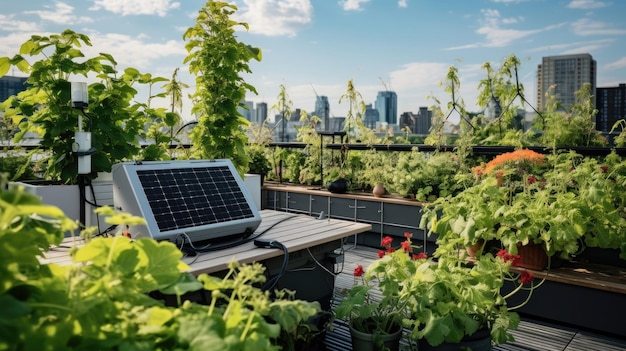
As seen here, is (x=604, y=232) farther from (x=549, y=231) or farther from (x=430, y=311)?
(x=430, y=311)

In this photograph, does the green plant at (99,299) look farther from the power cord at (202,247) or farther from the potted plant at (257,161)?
the potted plant at (257,161)

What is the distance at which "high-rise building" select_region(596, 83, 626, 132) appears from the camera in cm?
591

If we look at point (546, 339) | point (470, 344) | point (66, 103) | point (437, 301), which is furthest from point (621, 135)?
point (66, 103)

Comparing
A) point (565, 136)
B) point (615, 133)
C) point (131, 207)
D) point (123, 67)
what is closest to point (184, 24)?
point (123, 67)

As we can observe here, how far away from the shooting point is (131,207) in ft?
6.59

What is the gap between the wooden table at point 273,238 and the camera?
189 centimetres

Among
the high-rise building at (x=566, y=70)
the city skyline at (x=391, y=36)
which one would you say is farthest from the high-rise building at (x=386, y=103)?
the high-rise building at (x=566, y=70)

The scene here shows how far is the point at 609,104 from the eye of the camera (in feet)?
24.2

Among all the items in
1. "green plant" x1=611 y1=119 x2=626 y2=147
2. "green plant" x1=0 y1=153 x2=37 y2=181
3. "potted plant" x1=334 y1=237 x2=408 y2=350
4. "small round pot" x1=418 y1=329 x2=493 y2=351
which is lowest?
"small round pot" x1=418 y1=329 x2=493 y2=351

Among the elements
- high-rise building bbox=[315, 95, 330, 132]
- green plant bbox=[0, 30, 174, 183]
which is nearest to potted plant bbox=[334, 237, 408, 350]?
green plant bbox=[0, 30, 174, 183]

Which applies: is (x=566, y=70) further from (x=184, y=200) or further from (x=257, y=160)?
(x=184, y=200)

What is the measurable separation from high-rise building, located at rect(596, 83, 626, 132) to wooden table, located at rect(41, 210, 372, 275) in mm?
4227

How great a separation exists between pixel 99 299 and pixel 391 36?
14.0m

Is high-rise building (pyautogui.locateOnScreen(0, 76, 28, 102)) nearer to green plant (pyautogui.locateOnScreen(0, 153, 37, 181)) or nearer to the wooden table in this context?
green plant (pyautogui.locateOnScreen(0, 153, 37, 181))
